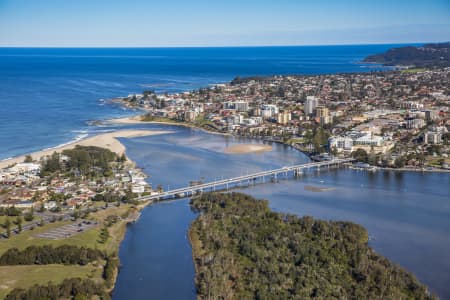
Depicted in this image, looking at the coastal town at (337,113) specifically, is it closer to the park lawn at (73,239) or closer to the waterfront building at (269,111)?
the waterfront building at (269,111)

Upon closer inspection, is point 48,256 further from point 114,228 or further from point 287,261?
point 287,261

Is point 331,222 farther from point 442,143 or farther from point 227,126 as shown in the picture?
point 227,126

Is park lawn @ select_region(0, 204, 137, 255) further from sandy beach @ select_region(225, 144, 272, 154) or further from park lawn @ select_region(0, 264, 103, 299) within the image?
sandy beach @ select_region(225, 144, 272, 154)

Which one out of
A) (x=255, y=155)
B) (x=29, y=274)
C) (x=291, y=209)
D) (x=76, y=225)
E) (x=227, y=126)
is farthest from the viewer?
(x=227, y=126)

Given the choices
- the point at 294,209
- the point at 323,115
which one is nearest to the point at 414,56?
the point at 323,115

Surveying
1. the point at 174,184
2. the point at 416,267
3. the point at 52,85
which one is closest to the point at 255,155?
the point at 174,184

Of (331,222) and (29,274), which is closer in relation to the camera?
(29,274)

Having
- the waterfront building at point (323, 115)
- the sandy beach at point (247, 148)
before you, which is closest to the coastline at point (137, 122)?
the sandy beach at point (247, 148)

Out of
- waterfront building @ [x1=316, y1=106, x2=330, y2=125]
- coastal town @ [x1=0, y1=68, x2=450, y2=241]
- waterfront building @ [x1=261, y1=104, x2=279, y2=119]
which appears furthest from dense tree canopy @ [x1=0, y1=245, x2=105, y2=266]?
waterfront building @ [x1=261, y1=104, x2=279, y2=119]
